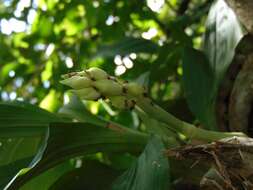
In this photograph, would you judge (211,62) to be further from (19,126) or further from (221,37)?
(19,126)

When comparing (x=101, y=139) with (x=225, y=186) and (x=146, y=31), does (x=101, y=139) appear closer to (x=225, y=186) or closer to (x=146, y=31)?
(x=225, y=186)

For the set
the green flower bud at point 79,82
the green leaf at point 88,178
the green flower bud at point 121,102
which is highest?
the green flower bud at point 79,82

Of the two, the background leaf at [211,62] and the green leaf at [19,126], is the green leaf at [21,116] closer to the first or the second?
the green leaf at [19,126]

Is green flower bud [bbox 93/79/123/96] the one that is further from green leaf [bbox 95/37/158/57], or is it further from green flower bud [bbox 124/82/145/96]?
green leaf [bbox 95/37/158/57]

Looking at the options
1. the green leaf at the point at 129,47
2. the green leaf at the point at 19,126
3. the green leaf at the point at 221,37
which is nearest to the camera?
the green leaf at the point at 19,126

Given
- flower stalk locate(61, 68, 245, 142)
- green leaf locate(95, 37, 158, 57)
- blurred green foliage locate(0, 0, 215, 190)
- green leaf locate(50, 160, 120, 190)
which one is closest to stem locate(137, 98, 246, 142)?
flower stalk locate(61, 68, 245, 142)

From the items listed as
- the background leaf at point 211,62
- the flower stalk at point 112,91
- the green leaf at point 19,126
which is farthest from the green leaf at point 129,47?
the flower stalk at point 112,91

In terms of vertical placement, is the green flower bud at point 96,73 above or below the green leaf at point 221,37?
above
